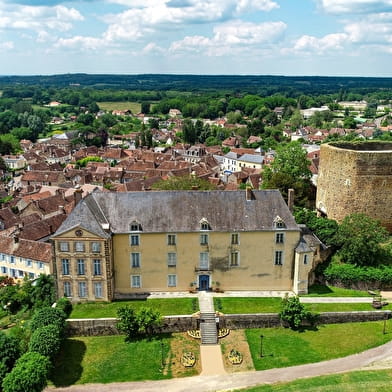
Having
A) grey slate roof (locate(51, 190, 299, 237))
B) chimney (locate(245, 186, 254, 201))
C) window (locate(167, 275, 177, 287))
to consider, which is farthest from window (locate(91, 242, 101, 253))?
chimney (locate(245, 186, 254, 201))

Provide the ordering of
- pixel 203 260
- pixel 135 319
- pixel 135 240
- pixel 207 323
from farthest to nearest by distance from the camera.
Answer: pixel 203 260
pixel 135 240
pixel 207 323
pixel 135 319

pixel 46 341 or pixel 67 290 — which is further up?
pixel 67 290

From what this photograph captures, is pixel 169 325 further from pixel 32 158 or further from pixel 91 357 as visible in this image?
pixel 32 158

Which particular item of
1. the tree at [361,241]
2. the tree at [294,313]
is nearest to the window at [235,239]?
the tree at [294,313]

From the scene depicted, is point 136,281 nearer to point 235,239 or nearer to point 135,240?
point 135,240

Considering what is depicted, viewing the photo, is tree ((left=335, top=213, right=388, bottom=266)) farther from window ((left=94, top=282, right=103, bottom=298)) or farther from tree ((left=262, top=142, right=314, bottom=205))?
window ((left=94, top=282, right=103, bottom=298))

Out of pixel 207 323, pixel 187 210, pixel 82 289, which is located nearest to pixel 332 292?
pixel 207 323
